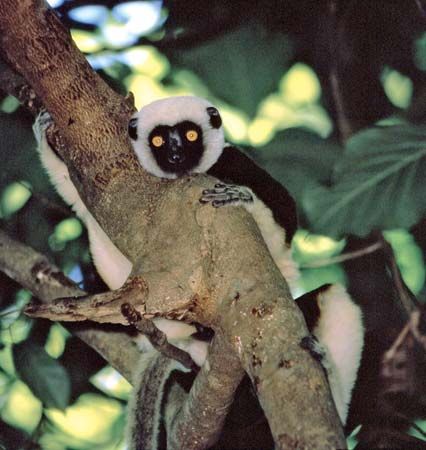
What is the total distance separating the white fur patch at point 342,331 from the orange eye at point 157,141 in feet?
4.50

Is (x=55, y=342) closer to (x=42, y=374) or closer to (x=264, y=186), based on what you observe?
(x=42, y=374)

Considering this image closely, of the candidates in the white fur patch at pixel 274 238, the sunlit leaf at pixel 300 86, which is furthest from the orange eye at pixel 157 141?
the sunlit leaf at pixel 300 86

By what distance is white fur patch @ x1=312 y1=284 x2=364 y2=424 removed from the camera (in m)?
4.66

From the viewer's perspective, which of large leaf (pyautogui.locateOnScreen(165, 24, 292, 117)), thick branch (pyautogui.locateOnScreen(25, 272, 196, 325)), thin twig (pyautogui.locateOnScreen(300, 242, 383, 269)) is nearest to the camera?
thick branch (pyautogui.locateOnScreen(25, 272, 196, 325))

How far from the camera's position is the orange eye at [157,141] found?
16.3 feet

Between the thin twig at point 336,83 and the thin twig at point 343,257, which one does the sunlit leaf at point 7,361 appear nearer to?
the thin twig at point 343,257

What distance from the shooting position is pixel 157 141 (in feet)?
16.4

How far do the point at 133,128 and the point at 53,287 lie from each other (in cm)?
113

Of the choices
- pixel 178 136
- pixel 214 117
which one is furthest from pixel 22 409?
pixel 214 117

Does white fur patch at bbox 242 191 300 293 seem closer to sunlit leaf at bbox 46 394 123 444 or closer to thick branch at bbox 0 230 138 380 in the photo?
thick branch at bbox 0 230 138 380

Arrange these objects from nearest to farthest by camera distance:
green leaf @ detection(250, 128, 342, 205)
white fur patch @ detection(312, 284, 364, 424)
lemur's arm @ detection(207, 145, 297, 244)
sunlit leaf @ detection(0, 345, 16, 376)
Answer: white fur patch @ detection(312, 284, 364, 424)
lemur's arm @ detection(207, 145, 297, 244)
green leaf @ detection(250, 128, 342, 205)
sunlit leaf @ detection(0, 345, 16, 376)

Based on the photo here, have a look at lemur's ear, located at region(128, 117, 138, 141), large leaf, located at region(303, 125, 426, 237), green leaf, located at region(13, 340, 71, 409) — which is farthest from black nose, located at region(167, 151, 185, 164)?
green leaf, located at region(13, 340, 71, 409)

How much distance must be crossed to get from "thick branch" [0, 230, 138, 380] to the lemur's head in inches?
35.7

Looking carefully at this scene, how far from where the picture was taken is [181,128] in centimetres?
523
